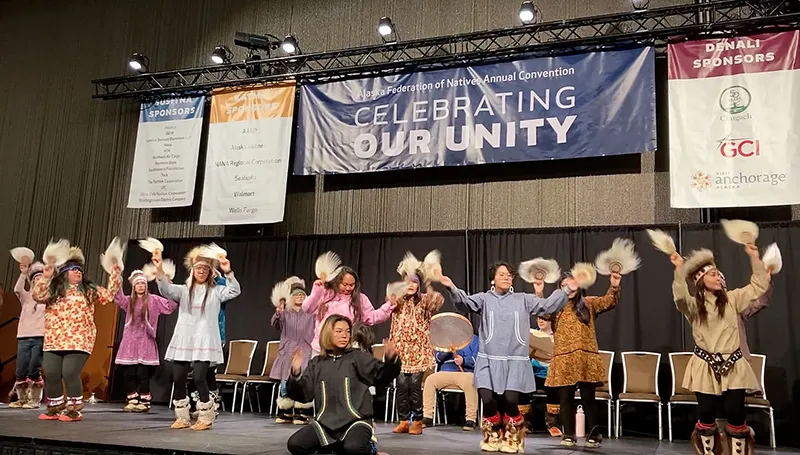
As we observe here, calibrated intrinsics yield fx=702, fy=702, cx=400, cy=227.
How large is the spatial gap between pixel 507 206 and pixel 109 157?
267 inches

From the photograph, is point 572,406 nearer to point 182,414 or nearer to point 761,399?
point 761,399

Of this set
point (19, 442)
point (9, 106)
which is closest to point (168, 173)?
point (9, 106)

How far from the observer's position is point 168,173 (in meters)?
10.6

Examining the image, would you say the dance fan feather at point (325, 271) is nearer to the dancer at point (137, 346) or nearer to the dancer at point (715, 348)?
the dancer at point (137, 346)

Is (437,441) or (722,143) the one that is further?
(722,143)

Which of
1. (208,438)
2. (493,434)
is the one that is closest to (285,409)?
(208,438)

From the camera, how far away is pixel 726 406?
5.09 metres

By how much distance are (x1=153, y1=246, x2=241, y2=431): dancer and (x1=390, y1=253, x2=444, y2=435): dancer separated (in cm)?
157

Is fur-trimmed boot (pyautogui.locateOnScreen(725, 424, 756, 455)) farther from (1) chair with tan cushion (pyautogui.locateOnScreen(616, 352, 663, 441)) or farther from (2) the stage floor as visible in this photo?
(1) chair with tan cushion (pyautogui.locateOnScreen(616, 352, 663, 441))

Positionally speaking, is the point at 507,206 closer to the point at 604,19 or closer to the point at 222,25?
the point at 604,19

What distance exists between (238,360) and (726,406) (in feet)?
20.6

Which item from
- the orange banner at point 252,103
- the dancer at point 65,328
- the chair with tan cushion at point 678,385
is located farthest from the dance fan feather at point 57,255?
the chair with tan cushion at point 678,385

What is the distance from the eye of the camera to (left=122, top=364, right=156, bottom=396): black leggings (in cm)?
834

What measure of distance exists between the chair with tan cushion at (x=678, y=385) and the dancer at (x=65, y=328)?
5682 mm
